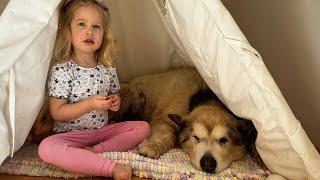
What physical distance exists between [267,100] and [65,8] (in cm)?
85

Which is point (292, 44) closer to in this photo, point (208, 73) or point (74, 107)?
point (208, 73)

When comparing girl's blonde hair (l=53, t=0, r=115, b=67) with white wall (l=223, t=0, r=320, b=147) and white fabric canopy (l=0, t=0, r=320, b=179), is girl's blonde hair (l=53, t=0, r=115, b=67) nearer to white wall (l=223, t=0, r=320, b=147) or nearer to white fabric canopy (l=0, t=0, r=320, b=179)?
white fabric canopy (l=0, t=0, r=320, b=179)

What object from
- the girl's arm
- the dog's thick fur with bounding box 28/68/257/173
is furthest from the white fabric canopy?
the dog's thick fur with bounding box 28/68/257/173

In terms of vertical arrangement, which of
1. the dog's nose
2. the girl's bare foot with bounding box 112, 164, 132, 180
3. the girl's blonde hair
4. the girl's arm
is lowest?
the dog's nose

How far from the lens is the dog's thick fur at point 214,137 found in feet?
4.79

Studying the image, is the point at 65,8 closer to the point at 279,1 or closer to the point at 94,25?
the point at 94,25

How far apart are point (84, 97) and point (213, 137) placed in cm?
54

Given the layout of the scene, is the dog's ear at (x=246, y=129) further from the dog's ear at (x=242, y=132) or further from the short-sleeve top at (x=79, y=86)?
the short-sleeve top at (x=79, y=86)

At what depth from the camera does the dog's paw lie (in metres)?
1.47

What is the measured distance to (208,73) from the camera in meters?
1.44

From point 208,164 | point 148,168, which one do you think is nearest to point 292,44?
point 208,164

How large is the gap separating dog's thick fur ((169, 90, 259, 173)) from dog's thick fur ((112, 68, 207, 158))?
10 cm

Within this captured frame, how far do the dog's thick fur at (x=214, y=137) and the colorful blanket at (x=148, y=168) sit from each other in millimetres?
41

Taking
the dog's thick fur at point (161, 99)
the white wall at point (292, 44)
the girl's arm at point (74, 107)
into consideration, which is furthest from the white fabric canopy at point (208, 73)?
the white wall at point (292, 44)
